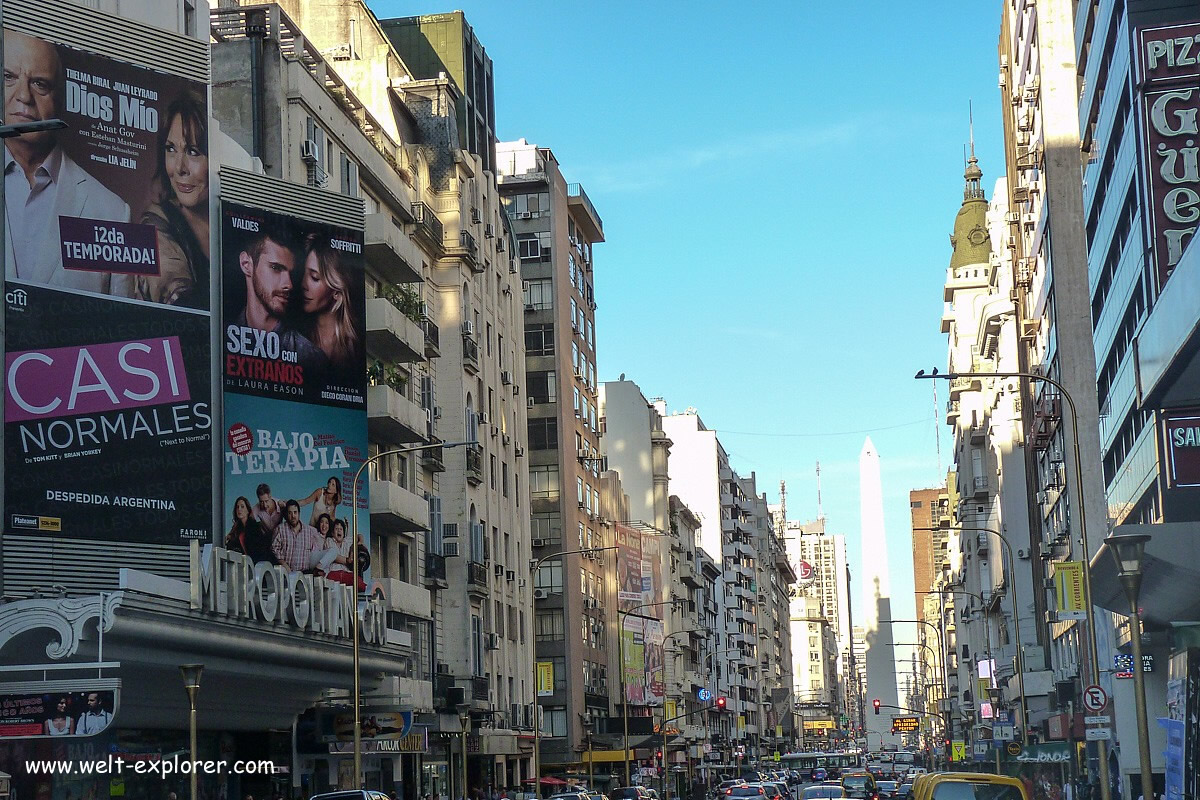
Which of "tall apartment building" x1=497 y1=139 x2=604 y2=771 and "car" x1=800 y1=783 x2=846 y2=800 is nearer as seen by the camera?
"car" x1=800 y1=783 x2=846 y2=800

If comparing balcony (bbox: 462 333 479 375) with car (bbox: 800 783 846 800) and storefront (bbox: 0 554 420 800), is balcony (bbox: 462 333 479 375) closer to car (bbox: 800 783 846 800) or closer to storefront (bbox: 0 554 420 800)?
storefront (bbox: 0 554 420 800)

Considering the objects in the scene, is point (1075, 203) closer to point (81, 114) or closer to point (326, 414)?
point (326, 414)

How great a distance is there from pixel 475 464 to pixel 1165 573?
37.7 metres

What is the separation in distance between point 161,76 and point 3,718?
1863cm

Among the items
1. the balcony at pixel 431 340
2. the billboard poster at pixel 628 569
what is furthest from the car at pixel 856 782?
the balcony at pixel 431 340

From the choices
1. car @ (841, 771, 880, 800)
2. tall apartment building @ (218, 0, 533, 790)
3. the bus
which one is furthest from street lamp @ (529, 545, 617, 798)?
the bus

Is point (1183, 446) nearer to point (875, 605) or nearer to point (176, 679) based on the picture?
point (176, 679)

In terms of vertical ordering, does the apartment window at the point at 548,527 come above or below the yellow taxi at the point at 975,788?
above

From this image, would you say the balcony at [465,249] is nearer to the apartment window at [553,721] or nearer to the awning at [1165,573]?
the apartment window at [553,721]

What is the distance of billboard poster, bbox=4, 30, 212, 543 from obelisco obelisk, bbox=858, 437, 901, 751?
141193mm

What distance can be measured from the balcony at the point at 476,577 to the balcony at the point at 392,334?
1095cm

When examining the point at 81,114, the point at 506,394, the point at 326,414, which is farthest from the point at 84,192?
the point at 506,394

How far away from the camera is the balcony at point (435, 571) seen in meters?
63.0

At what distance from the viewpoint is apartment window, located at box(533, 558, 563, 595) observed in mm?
87500
